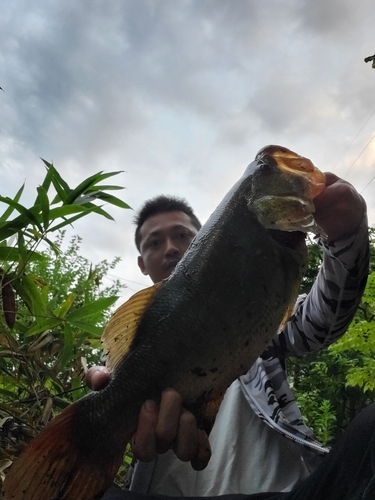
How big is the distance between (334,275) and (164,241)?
1.31 metres

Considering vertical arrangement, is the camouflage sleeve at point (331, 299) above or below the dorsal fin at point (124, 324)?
below

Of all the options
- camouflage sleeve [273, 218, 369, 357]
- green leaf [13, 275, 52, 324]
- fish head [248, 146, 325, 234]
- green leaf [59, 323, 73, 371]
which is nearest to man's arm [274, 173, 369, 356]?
camouflage sleeve [273, 218, 369, 357]

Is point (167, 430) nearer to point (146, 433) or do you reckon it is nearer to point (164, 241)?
point (146, 433)

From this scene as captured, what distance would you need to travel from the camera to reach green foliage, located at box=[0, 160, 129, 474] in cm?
239

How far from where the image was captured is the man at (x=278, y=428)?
1.37 m

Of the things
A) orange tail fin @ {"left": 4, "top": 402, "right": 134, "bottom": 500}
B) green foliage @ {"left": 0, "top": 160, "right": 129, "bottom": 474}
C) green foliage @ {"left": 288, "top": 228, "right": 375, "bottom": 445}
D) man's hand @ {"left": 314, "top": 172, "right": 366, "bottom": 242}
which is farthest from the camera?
green foliage @ {"left": 288, "top": 228, "right": 375, "bottom": 445}

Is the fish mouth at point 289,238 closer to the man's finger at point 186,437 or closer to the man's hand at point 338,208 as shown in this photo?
the man's hand at point 338,208

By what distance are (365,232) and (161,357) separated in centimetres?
102

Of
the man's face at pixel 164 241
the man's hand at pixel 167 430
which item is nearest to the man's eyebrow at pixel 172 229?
the man's face at pixel 164 241

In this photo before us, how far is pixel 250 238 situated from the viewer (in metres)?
1.47

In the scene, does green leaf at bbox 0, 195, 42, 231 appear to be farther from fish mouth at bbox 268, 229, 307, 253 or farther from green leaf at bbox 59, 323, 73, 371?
fish mouth at bbox 268, 229, 307, 253

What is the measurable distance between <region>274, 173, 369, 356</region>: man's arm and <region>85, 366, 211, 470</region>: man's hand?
88cm

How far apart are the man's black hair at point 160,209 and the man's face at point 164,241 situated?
0.45ft

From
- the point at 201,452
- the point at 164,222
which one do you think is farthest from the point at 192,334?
the point at 164,222
